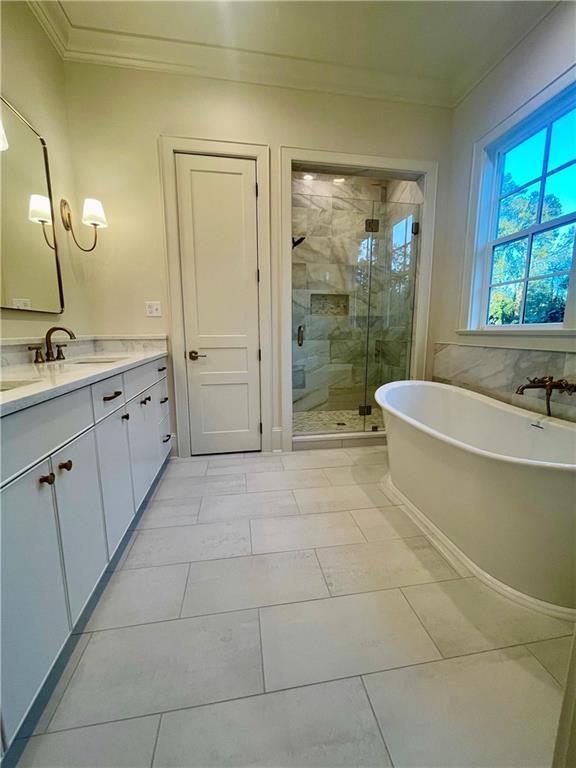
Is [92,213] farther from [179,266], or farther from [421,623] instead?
[421,623]

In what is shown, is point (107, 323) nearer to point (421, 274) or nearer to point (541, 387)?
point (421, 274)

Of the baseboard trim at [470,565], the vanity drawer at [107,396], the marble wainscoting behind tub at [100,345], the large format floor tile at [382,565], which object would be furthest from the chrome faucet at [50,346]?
the baseboard trim at [470,565]

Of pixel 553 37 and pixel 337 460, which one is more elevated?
pixel 553 37

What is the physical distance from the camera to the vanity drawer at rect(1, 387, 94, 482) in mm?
712

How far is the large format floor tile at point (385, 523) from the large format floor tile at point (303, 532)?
5 centimetres

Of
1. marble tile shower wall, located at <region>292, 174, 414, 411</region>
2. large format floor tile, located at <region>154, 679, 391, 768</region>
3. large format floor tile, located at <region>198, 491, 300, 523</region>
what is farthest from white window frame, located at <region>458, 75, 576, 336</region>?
large format floor tile, located at <region>154, 679, 391, 768</region>

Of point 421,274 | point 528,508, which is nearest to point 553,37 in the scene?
point 421,274

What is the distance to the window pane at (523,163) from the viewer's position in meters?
1.93

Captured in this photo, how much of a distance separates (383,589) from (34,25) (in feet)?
11.3

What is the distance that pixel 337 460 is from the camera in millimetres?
2490

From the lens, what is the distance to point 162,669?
948mm

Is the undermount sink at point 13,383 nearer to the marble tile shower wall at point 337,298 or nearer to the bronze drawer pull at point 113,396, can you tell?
the bronze drawer pull at point 113,396

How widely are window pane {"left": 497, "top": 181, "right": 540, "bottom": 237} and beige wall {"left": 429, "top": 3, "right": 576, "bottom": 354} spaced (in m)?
0.28

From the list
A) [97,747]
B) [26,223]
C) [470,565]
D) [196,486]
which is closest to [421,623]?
[470,565]
